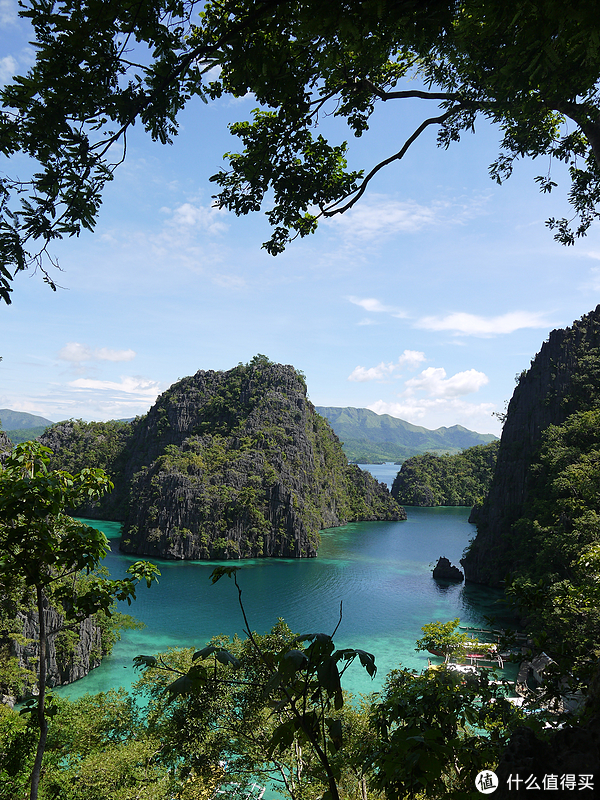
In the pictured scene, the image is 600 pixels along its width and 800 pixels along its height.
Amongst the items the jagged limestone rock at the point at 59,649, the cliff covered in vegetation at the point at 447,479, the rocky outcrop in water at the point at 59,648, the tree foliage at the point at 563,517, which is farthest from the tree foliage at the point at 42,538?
the cliff covered in vegetation at the point at 447,479

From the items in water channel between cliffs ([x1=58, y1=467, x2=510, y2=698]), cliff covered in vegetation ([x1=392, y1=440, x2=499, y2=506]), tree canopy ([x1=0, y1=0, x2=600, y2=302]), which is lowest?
water channel between cliffs ([x1=58, y1=467, x2=510, y2=698])

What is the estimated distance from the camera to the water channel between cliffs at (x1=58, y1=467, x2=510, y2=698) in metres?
24.0

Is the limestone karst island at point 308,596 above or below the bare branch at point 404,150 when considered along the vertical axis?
below

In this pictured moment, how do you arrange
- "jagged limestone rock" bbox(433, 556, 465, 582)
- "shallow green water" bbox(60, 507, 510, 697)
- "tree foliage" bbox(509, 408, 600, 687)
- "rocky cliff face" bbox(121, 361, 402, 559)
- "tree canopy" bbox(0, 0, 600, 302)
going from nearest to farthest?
1. "tree canopy" bbox(0, 0, 600, 302)
2. "tree foliage" bbox(509, 408, 600, 687)
3. "shallow green water" bbox(60, 507, 510, 697)
4. "jagged limestone rock" bbox(433, 556, 465, 582)
5. "rocky cliff face" bbox(121, 361, 402, 559)

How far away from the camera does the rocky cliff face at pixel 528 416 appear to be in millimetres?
38469

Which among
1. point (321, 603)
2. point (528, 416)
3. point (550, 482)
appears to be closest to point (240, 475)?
point (321, 603)

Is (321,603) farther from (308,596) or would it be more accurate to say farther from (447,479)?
(447,479)

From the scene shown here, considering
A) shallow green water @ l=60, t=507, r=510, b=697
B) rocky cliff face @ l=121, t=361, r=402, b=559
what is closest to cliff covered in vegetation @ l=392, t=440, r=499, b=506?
rocky cliff face @ l=121, t=361, r=402, b=559

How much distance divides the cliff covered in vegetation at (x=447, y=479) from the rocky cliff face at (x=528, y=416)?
44.0 metres

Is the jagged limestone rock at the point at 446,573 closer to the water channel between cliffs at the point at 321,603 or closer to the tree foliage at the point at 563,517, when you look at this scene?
the water channel between cliffs at the point at 321,603

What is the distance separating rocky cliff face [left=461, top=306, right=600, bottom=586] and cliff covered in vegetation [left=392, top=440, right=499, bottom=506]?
Answer: 44024mm

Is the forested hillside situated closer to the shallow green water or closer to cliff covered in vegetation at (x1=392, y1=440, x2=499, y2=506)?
the shallow green water

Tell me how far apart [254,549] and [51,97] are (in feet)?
169

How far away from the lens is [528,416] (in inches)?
1799
